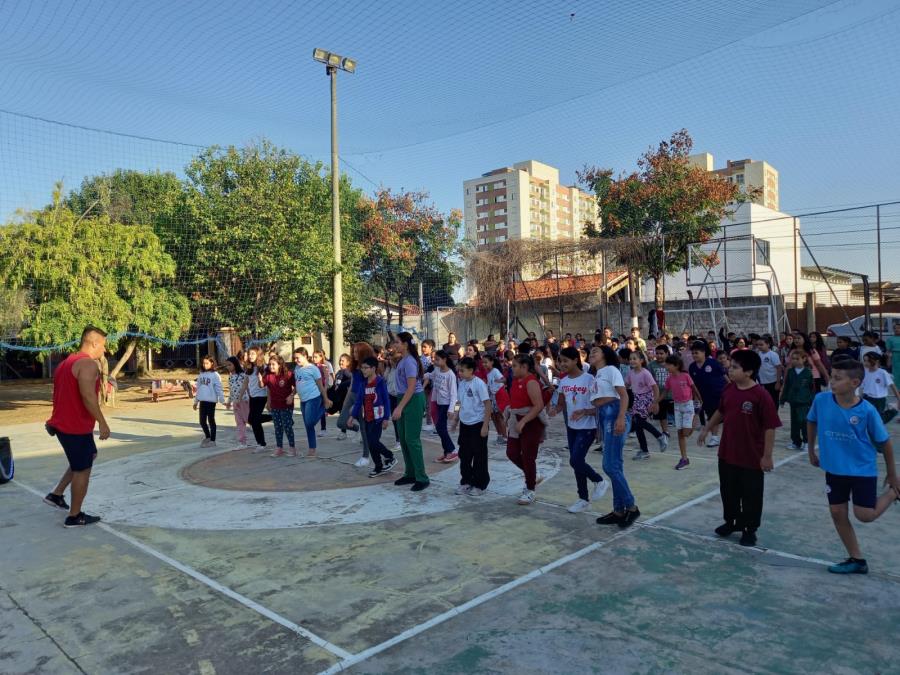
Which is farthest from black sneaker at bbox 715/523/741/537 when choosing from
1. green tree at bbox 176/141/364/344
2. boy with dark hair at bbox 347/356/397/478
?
green tree at bbox 176/141/364/344

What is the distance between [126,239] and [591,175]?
1810 centimetres

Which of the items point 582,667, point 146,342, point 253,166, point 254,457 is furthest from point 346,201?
point 582,667

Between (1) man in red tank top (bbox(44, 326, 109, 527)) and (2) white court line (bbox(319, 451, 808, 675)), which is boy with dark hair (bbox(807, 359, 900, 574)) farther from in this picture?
(1) man in red tank top (bbox(44, 326, 109, 527))

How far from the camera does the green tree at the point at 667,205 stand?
944 inches

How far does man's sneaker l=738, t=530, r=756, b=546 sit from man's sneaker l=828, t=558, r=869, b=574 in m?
0.62

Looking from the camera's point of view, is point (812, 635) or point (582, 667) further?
point (812, 635)

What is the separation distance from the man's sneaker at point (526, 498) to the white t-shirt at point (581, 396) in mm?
885

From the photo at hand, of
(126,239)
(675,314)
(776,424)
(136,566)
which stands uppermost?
(126,239)

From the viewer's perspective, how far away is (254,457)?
361 inches

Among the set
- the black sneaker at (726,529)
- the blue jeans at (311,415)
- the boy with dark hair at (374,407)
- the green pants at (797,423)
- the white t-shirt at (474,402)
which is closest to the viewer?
the black sneaker at (726,529)

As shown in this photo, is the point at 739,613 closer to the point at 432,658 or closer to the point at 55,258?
the point at 432,658

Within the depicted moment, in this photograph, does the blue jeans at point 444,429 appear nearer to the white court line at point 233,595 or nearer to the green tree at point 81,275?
the white court line at point 233,595

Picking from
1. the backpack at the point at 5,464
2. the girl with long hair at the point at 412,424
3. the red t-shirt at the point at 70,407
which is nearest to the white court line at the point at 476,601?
the girl with long hair at the point at 412,424

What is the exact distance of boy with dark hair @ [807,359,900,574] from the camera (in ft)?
13.6
